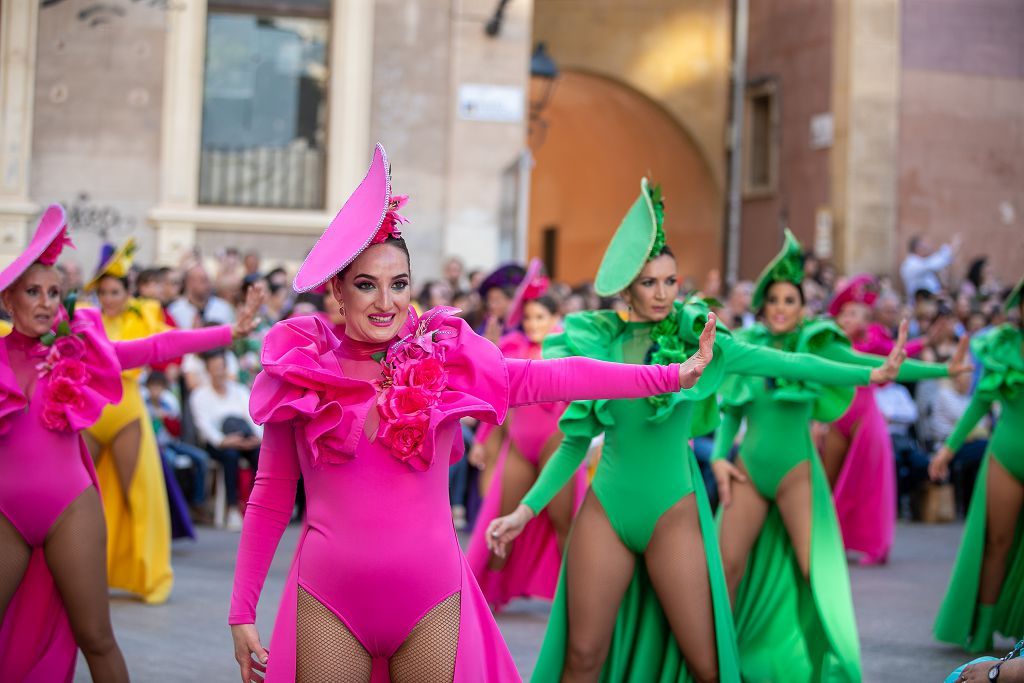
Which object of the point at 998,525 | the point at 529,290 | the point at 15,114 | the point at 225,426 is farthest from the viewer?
the point at 15,114

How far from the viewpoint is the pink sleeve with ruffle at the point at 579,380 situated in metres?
3.97

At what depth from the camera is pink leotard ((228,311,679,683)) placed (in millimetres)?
3672

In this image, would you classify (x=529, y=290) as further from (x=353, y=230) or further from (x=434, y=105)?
(x=434, y=105)

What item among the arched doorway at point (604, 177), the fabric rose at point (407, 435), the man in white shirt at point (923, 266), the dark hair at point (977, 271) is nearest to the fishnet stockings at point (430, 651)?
the fabric rose at point (407, 435)

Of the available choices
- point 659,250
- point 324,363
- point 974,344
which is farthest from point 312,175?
point 324,363

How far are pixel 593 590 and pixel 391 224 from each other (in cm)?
188

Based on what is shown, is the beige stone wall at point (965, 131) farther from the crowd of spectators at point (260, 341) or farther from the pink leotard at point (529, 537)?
the pink leotard at point (529, 537)

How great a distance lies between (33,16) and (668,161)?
13.0m

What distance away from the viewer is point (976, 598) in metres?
7.45

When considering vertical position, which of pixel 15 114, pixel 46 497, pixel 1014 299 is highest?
pixel 15 114

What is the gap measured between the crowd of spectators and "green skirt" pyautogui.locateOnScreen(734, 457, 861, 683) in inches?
124

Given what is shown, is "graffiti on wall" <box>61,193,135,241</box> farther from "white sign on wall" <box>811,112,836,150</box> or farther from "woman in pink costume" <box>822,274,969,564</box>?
"white sign on wall" <box>811,112,836,150</box>

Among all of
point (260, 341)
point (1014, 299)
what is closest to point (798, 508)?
point (1014, 299)

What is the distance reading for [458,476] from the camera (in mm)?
12094
